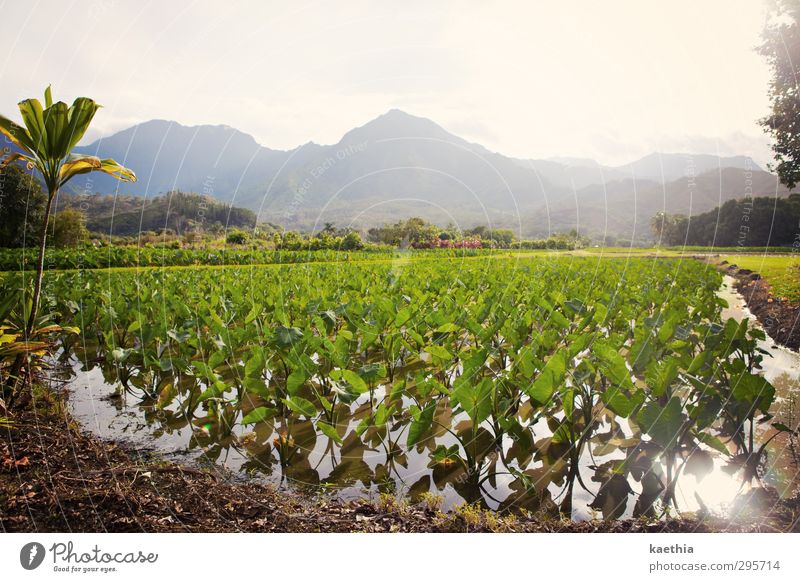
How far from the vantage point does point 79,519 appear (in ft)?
8.06

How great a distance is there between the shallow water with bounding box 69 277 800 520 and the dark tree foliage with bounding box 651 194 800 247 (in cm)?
174

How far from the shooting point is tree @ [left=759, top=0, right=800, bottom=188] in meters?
3.75

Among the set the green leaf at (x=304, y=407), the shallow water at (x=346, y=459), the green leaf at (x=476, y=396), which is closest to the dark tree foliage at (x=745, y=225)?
the shallow water at (x=346, y=459)

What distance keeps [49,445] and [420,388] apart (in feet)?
8.64

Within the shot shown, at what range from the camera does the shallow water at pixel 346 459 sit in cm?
306

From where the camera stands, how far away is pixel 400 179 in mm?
65375

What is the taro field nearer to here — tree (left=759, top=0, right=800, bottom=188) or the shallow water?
the shallow water

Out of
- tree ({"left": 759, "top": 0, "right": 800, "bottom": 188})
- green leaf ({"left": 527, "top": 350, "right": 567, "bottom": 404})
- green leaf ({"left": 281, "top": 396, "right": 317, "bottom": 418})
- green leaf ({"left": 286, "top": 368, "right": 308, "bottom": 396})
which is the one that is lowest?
green leaf ({"left": 281, "top": 396, "right": 317, "bottom": 418})

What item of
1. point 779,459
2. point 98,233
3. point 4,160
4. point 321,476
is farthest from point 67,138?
point 98,233

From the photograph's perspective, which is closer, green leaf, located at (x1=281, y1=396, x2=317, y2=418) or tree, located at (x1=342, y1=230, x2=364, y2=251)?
green leaf, located at (x1=281, y1=396, x2=317, y2=418)

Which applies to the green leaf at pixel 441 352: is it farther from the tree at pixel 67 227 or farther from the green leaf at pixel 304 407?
the tree at pixel 67 227
